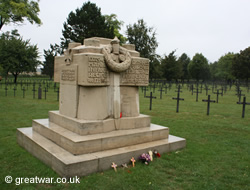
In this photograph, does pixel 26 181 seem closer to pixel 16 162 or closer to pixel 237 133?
pixel 16 162

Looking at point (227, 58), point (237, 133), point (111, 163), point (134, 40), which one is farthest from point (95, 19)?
point (227, 58)

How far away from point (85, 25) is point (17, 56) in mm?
15233

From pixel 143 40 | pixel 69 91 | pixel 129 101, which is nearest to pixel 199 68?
pixel 143 40

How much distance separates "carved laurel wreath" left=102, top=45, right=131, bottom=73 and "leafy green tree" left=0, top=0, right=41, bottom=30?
84.2ft

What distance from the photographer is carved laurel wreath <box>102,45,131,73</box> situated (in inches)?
211

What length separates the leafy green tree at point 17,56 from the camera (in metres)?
34.5

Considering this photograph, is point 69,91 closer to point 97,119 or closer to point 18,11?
point 97,119

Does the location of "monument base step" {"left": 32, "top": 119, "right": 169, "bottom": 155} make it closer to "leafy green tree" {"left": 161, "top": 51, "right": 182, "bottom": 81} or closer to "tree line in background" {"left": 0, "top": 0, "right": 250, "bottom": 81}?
"tree line in background" {"left": 0, "top": 0, "right": 250, "bottom": 81}

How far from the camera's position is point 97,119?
5449mm

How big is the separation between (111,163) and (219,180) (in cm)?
215

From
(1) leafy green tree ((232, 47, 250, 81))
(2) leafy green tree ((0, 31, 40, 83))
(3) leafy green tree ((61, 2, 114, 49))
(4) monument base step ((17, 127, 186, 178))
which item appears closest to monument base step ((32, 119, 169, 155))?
(4) monument base step ((17, 127, 186, 178))

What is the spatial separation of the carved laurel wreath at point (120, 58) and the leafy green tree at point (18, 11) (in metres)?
25.7

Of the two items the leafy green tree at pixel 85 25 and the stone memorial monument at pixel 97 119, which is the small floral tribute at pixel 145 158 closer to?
the stone memorial monument at pixel 97 119

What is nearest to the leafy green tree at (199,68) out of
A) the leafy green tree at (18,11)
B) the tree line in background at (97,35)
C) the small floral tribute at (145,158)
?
the tree line in background at (97,35)
